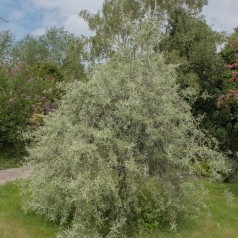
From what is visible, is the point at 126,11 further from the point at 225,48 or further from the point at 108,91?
the point at 108,91

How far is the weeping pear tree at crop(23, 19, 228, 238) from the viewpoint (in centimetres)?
647

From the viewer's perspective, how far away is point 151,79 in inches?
287

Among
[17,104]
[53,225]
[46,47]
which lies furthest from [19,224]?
[46,47]

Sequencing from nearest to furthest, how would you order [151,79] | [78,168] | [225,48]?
1. [78,168]
2. [151,79]
3. [225,48]

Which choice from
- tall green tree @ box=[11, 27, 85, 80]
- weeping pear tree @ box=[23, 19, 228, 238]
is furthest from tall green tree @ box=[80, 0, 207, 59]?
tall green tree @ box=[11, 27, 85, 80]

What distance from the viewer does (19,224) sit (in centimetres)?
729

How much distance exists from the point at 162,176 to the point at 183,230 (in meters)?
1.11

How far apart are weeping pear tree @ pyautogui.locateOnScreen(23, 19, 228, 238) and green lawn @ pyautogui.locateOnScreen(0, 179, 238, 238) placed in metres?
0.33

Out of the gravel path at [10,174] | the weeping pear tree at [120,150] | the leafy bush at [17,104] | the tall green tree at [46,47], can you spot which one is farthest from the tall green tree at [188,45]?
the tall green tree at [46,47]

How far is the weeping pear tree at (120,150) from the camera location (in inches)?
255

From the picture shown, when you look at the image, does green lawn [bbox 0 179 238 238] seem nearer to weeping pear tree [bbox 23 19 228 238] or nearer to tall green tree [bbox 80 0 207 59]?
weeping pear tree [bbox 23 19 228 238]

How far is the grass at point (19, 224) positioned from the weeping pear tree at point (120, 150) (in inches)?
13.6

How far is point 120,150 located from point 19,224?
7.93ft

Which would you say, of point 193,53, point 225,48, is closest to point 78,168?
point 193,53
